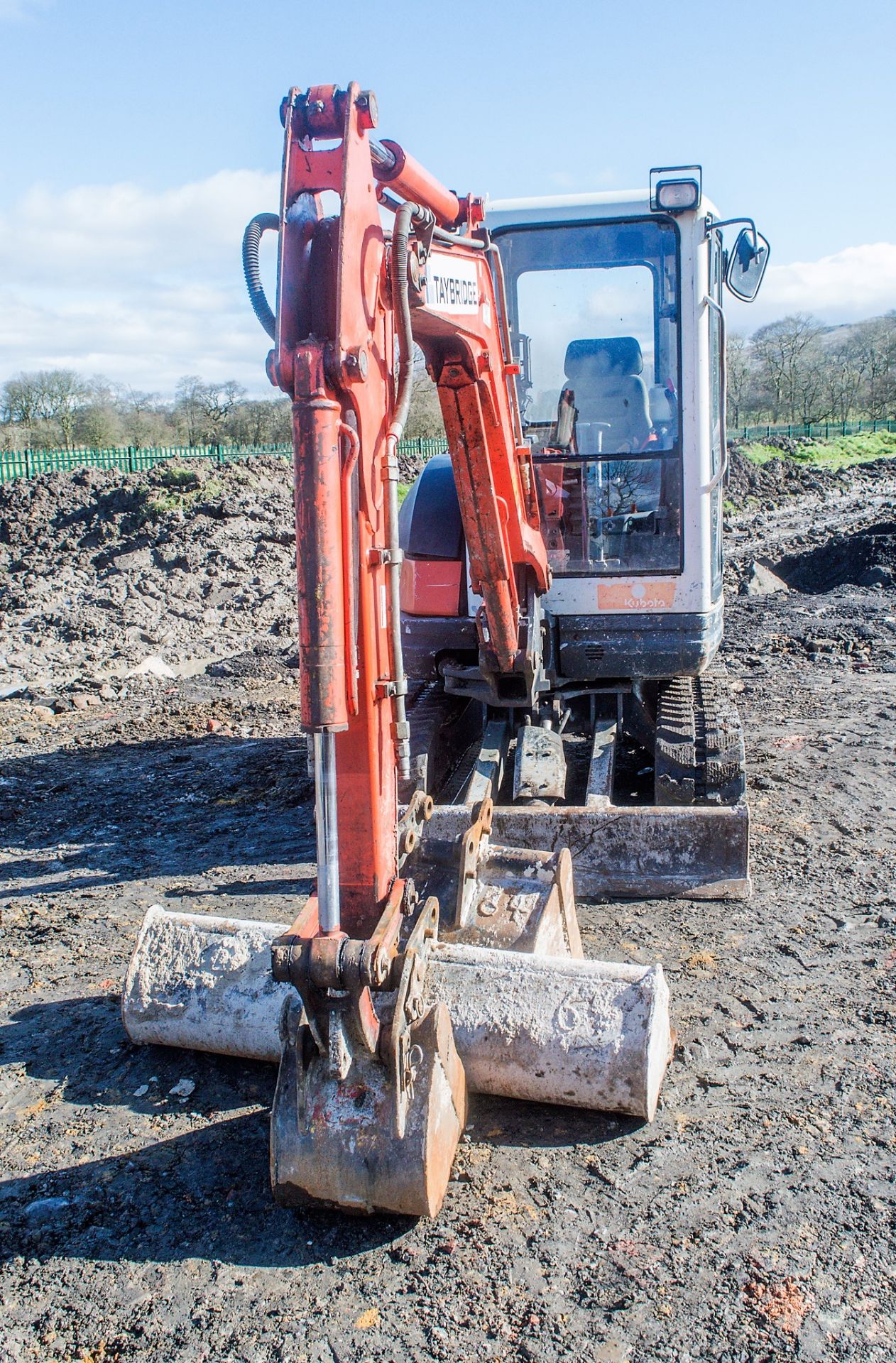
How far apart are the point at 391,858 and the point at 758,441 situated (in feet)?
129

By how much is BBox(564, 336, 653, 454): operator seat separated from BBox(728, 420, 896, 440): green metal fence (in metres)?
40.1

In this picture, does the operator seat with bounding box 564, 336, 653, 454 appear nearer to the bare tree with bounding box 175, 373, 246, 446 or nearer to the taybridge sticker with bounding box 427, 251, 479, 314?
the taybridge sticker with bounding box 427, 251, 479, 314

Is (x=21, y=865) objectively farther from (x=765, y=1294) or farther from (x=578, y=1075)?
(x=765, y=1294)

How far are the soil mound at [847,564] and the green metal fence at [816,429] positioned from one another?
28.3 metres

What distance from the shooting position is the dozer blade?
3.11m

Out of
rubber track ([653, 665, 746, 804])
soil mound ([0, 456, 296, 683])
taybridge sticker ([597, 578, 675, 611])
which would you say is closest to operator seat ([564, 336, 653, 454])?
taybridge sticker ([597, 578, 675, 611])

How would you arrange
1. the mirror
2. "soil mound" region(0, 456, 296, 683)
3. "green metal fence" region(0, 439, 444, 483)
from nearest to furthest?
the mirror, "soil mound" region(0, 456, 296, 683), "green metal fence" region(0, 439, 444, 483)

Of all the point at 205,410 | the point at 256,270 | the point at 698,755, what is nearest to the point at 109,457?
the point at 205,410

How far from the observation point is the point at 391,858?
2.91 metres

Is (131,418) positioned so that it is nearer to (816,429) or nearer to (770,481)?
(770,481)

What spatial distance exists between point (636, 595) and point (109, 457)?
20810 mm

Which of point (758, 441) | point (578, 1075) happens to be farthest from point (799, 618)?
point (758, 441)

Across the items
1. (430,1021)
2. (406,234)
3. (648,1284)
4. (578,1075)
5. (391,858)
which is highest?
(406,234)

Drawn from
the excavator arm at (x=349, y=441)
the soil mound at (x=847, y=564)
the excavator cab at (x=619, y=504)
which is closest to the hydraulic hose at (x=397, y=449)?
the excavator arm at (x=349, y=441)
